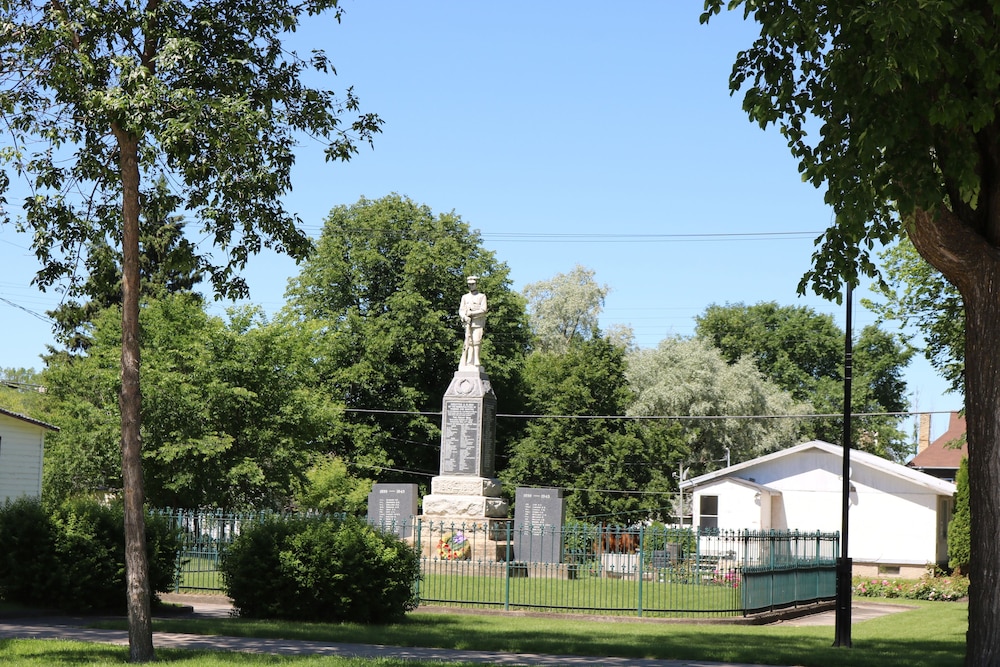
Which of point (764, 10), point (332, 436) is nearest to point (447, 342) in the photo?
point (332, 436)

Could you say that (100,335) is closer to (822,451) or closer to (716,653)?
(822,451)

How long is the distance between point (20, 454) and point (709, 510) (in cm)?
2366

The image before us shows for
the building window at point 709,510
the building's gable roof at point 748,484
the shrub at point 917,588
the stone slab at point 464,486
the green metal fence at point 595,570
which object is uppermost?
the building's gable roof at point 748,484

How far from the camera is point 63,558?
63.5ft

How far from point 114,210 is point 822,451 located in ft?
108

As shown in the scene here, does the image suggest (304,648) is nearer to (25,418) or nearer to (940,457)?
(25,418)

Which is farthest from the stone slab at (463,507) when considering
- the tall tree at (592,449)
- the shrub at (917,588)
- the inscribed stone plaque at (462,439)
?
the tall tree at (592,449)

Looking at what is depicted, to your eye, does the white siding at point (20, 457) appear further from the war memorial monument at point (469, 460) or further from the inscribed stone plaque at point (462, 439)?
the inscribed stone plaque at point (462, 439)

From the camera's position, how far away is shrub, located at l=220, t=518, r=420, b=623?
1927 centimetres

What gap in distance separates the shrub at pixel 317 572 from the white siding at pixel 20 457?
65.6 ft

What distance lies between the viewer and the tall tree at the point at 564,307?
2675 inches

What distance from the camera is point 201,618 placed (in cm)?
1956

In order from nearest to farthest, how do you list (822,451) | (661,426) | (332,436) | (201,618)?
(201,618) → (822,451) → (332,436) → (661,426)

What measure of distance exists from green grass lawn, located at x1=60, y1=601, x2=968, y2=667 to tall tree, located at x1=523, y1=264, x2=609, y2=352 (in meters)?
45.3
